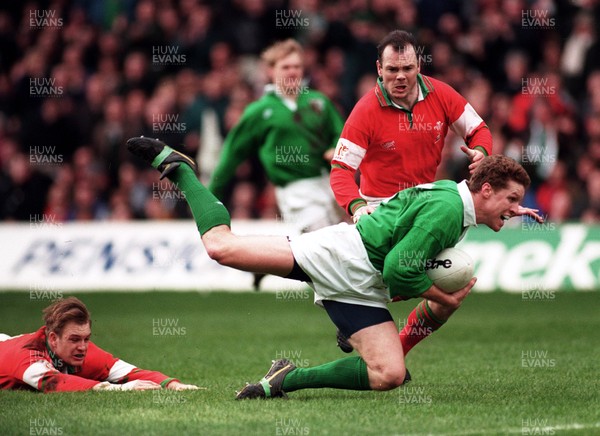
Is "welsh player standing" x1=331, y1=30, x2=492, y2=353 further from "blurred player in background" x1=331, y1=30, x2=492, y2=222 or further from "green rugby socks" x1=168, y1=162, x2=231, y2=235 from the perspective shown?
"green rugby socks" x1=168, y1=162, x2=231, y2=235

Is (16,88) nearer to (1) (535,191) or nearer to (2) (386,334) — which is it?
(1) (535,191)

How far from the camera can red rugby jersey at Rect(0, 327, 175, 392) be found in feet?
26.1

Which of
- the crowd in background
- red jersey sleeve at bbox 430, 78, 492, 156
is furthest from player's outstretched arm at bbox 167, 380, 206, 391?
the crowd in background

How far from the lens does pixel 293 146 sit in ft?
Result: 39.9

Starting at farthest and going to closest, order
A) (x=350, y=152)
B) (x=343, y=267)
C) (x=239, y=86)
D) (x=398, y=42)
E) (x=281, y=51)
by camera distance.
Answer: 1. (x=239, y=86)
2. (x=281, y=51)
3. (x=350, y=152)
4. (x=398, y=42)
5. (x=343, y=267)

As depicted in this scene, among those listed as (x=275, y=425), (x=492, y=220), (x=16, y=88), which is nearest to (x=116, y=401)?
(x=275, y=425)

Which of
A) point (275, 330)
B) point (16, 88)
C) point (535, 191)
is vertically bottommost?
point (275, 330)

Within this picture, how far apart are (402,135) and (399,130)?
0.16 ft

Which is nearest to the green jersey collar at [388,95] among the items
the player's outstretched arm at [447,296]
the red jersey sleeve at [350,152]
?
the red jersey sleeve at [350,152]

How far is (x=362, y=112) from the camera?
28.4 feet

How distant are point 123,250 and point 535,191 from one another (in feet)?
20.4

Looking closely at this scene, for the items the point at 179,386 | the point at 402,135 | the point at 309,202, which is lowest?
the point at 179,386

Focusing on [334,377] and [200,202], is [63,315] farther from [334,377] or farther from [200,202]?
[334,377]

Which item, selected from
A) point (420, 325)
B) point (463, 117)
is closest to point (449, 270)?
point (420, 325)
